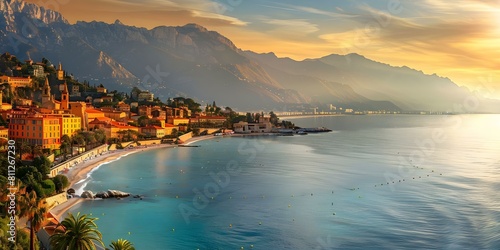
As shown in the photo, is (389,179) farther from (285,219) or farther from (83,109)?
(83,109)

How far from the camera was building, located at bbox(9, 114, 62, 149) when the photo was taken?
5709 centimetres

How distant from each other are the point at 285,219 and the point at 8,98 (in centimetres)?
5664

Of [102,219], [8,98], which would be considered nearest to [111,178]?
[102,219]

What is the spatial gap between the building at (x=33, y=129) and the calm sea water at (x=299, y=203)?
24.4 feet

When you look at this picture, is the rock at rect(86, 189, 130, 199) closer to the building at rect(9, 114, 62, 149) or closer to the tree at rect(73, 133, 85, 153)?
the building at rect(9, 114, 62, 149)

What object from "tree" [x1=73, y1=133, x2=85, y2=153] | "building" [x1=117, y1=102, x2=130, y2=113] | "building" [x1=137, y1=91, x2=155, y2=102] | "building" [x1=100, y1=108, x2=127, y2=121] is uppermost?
"building" [x1=137, y1=91, x2=155, y2=102]

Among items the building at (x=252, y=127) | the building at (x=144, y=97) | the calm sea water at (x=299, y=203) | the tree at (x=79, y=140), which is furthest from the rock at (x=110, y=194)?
the building at (x=144, y=97)

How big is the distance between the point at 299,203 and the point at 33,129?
32881 millimetres

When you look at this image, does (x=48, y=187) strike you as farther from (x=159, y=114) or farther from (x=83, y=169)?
(x=159, y=114)

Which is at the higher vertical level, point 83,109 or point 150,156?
point 83,109

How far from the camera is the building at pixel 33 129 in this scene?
2248 inches

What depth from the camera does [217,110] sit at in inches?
5605

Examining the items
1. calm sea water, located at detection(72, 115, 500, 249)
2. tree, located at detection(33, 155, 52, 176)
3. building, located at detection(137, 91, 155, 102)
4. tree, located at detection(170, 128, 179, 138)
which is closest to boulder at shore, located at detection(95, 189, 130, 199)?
calm sea water, located at detection(72, 115, 500, 249)

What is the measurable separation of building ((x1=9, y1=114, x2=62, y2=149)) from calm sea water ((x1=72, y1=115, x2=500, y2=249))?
7.45m
